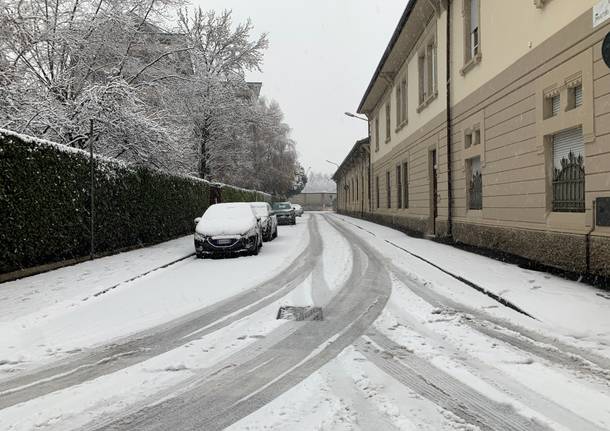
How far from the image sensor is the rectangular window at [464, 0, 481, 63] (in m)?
12.5

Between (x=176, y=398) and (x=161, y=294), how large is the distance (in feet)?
13.8

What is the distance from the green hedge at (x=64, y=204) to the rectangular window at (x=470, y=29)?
1051 centimetres

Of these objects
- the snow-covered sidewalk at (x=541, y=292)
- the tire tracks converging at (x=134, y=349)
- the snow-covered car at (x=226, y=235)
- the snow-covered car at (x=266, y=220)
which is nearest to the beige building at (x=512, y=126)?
the snow-covered sidewalk at (x=541, y=292)

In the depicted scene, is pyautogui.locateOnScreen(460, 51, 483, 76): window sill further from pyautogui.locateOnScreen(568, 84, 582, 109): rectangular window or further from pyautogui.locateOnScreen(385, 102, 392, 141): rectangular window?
pyautogui.locateOnScreen(385, 102, 392, 141): rectangular window

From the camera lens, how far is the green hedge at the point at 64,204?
26.6 feet

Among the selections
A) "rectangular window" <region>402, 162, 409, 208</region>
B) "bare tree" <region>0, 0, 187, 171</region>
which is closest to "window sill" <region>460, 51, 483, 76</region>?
"rectangular window" <region>402, 162, 409, 208</region>

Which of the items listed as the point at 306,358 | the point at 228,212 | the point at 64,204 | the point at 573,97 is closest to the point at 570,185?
the point at 573,97

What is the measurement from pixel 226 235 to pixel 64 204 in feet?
12.6

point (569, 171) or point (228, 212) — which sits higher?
point (569, 171)

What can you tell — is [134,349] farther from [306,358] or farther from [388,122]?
[388,122]

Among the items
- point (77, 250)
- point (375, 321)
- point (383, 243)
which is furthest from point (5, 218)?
point (383, 243)

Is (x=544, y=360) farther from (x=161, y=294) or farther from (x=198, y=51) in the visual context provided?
(x=198, y=51)

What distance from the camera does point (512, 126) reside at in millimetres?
9859

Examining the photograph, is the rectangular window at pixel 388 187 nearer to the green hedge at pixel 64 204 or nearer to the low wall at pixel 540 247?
the low wall at pixel 540 247
